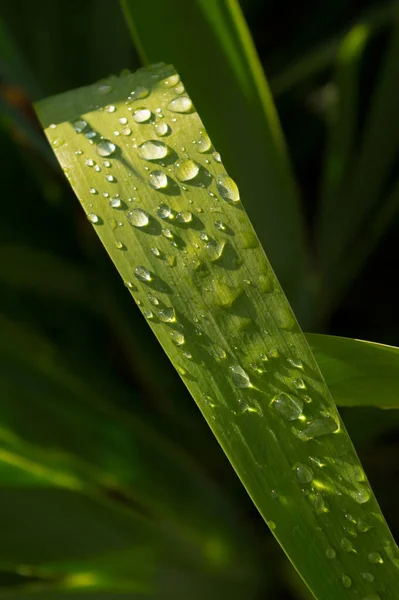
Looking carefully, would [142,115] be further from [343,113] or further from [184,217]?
[343,113]

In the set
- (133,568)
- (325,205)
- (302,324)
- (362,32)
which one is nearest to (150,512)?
(133,568)

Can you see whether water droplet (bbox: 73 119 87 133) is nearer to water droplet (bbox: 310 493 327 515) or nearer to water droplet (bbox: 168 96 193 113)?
water droplet (bbox: 168 96 193 113)

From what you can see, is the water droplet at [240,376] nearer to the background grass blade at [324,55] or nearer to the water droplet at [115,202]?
the water droplet at [115,202]

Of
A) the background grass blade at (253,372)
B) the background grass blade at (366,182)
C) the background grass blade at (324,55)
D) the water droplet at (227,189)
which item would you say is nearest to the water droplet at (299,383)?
the background grass blade at (253,372)

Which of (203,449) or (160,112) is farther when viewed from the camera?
(203,449)

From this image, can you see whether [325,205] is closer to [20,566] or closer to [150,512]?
[150,512]
